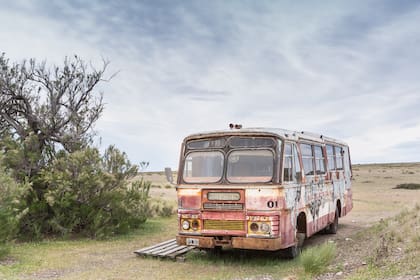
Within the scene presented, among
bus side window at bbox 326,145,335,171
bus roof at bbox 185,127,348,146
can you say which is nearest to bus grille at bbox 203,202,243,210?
bus roof at bbox 185,127,348,146

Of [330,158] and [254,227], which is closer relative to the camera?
[254,227]

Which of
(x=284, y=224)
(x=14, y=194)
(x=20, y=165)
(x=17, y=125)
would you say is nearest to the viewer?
(x=284, y=224)

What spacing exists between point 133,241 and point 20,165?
169 inches

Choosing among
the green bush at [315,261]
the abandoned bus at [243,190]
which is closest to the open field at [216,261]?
the green bush at [315,261]

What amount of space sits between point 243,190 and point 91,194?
6729mm

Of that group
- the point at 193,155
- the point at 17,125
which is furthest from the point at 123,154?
the point at 193,155

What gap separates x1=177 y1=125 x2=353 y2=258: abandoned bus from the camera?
8.78 meters

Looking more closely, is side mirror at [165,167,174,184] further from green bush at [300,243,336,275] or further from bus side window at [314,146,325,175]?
bus side window at [314,146,325,175]

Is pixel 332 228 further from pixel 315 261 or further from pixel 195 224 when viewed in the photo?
pixel 195 224

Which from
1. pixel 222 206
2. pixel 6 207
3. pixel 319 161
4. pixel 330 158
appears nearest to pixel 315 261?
pixel 222 206

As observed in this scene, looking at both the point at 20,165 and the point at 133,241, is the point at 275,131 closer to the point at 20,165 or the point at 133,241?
the point at 133,241

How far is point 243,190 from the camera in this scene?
888 cm

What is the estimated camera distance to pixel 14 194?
10.6m

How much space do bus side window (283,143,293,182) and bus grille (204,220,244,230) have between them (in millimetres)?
1339
